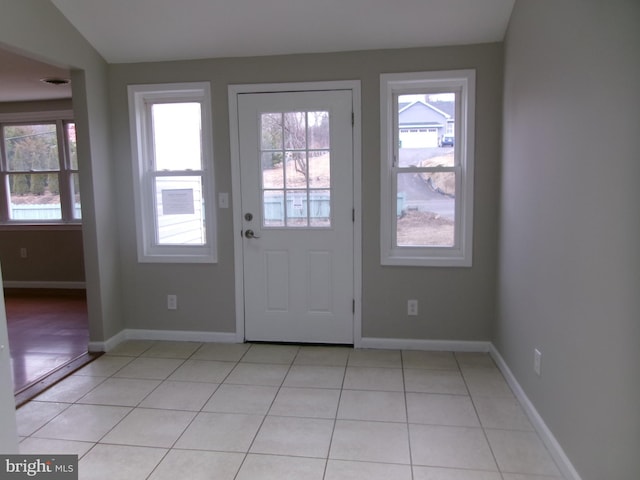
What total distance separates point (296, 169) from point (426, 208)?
1.02 meters

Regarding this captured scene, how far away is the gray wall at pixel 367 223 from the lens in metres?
3.35

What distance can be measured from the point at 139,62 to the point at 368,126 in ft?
5.98

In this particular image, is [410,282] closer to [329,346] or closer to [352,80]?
[329,346]

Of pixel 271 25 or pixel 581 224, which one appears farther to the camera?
pixel 271 25

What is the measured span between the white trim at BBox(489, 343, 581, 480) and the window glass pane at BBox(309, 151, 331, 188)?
5.75 feet

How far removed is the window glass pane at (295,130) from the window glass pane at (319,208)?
38cm

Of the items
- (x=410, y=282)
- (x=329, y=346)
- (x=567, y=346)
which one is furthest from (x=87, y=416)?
(x=567, y=346)

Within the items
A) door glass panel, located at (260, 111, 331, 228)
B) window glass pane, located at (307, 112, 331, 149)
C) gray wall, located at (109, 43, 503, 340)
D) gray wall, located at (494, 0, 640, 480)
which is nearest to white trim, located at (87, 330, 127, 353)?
gray wall, located at (109, 43, 503, 340)

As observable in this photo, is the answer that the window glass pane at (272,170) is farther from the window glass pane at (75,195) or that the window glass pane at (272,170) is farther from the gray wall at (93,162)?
the window glass pane at (75,195)

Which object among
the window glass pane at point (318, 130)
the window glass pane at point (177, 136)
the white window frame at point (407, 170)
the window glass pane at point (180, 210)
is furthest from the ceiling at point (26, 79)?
the white window frame at point (407, 170)

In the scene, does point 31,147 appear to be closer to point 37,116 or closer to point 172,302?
point 37,116

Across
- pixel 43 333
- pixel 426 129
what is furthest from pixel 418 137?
pixel 43 333

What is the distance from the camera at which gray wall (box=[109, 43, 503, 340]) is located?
11.0ft

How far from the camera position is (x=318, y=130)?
140 inches
